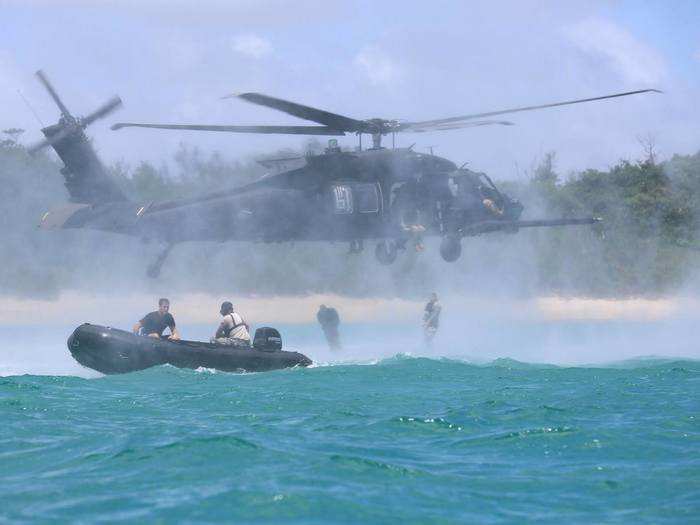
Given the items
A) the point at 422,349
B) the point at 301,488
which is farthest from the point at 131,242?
the point at 301,488

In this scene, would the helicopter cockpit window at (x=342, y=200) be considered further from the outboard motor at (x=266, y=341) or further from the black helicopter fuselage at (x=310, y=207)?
the outboard motor at (x=266, y=341)

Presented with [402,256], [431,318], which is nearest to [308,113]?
[431,318]

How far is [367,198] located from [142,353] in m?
5.20

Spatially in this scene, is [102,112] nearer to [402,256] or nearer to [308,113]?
[308,113]

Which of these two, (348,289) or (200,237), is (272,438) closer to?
(200,237)

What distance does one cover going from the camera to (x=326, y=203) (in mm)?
20781

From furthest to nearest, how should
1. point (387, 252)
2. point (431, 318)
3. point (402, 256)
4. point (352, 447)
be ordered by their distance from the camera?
point (402, 256) → point (431, 318) → point (387, 252) → point (352, 447)

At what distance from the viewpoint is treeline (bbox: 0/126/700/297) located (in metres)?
37.2

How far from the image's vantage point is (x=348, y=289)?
38781 millimetres

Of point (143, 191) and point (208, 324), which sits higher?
point (143, 191)

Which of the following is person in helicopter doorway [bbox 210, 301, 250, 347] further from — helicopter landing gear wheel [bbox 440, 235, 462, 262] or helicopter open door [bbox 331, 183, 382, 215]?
helicopter landing gear wheel [bbox 440, 235, 462, 262]

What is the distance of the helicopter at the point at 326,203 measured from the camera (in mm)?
20438

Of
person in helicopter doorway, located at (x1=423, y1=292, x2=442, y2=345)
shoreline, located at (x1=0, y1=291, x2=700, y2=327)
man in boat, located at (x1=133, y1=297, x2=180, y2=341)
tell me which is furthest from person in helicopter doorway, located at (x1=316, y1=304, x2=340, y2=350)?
shoreline, located at (x1=0, y1=291, x2=700, y2=327)

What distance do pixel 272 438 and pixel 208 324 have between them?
28184mm
